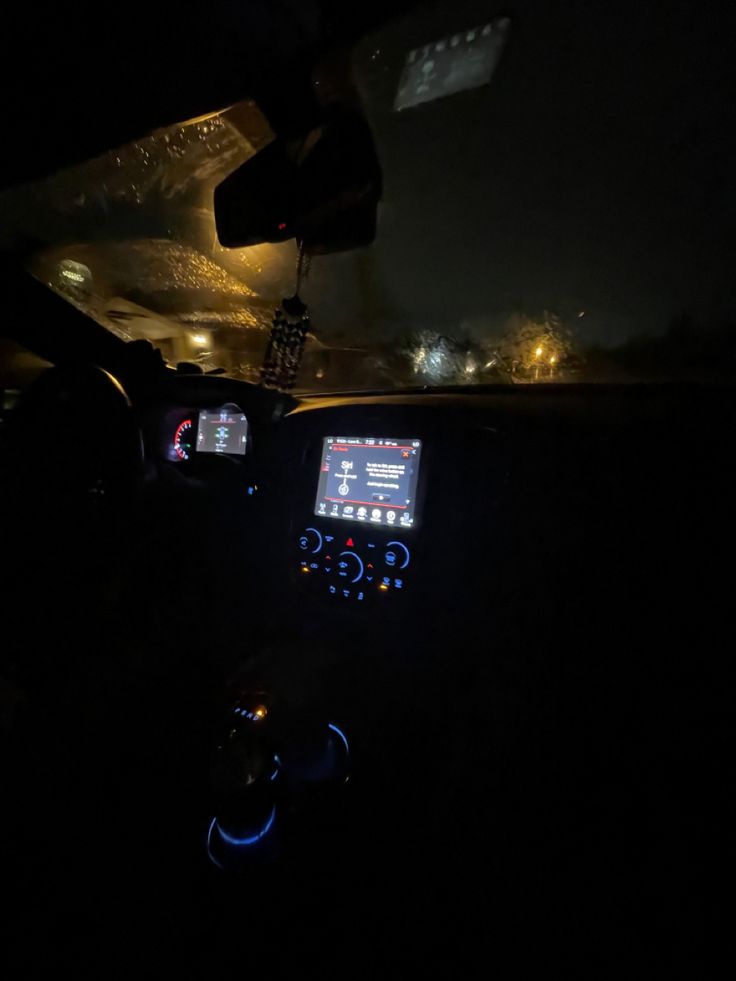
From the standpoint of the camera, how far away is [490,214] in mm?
1448

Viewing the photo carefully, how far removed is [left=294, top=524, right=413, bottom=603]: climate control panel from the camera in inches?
42.9

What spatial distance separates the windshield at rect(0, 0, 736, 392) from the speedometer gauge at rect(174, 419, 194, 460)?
67cm

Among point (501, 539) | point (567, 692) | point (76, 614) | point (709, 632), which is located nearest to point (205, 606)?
point (76, 614)

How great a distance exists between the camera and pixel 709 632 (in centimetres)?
80

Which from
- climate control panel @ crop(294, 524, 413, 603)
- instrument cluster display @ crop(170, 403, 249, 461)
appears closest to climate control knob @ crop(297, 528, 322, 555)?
climate control panel @ crop(294, 524, 413, 603)

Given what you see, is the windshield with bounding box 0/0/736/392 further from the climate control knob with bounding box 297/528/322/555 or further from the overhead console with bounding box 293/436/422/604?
the climate control knob with bounding box 297/528/322/555

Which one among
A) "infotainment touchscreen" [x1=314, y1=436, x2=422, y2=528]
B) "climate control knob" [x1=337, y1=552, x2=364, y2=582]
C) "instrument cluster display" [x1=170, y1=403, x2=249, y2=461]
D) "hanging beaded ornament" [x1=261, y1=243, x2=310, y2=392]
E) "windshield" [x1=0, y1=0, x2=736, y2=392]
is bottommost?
"climate control knob" [x1=337, y1=552, x2=364, y2=582]

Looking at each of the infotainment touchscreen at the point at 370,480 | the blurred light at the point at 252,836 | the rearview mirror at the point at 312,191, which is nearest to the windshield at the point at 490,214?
the rearview mirror at the point at 312,191

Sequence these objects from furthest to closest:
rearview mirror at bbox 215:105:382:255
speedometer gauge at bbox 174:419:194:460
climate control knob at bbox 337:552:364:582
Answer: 1. speedometer gauge at bbox 174:419:194:460
2. climate control knob at bbox 337:552:364:582
3. rearview mirror at bbox 215:105:382:255

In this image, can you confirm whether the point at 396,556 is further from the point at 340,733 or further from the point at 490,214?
the point at 490,214

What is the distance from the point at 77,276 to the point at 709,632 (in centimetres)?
288

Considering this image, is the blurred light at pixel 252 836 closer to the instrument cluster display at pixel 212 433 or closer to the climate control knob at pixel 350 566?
the climate control knob at pixel 350 566

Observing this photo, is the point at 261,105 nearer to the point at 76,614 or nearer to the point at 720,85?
the point at 720,85

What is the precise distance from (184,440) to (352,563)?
3.00ft
